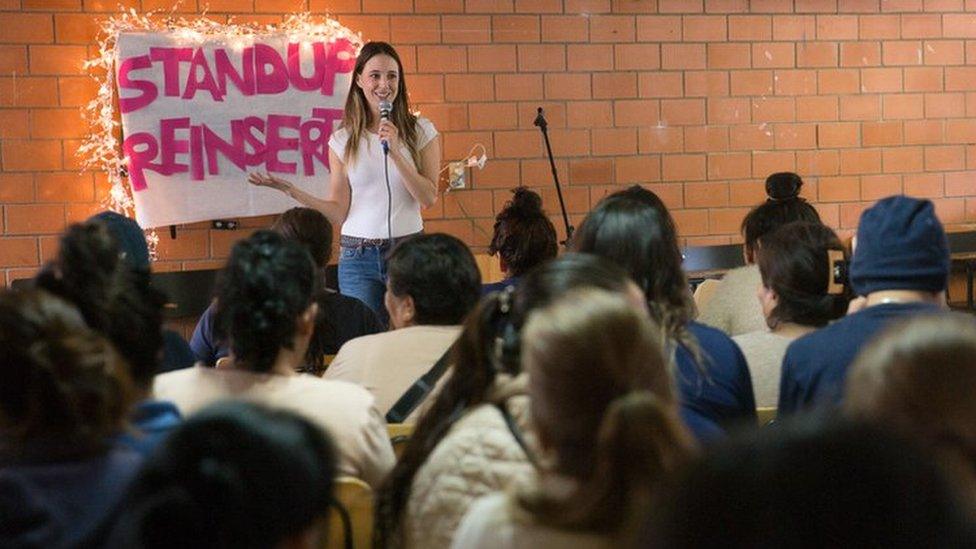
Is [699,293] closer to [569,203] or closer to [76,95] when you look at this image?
[569,203]

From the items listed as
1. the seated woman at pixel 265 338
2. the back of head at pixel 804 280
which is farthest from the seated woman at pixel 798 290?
the seated woman at pixel 265 338

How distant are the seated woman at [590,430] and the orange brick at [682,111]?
4896 millimetres

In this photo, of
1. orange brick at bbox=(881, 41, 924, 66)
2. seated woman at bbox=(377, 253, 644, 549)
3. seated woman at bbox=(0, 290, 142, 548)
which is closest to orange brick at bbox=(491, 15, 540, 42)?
orange brick at bbox=(881, 41, 924, 66)

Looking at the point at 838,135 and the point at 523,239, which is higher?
the point at 838,135

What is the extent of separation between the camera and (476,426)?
188 cm

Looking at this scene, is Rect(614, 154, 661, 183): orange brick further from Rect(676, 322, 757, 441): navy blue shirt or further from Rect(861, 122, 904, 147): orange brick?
Rect(676, 322, 757, 441): navy blue shirt

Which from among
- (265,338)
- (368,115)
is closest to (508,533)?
(265,338)

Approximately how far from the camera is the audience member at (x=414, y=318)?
9.54 ft

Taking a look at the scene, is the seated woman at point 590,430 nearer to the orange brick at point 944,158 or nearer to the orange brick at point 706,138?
the orange brick at point 706,138

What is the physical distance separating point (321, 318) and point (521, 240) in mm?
988

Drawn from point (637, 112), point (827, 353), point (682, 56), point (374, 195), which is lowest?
point (827, 353)

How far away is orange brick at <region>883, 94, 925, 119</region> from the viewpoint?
6660 mm

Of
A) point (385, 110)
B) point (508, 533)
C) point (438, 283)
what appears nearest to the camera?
point (508, 533)

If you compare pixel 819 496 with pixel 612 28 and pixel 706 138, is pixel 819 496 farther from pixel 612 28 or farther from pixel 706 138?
pixel 706 138
